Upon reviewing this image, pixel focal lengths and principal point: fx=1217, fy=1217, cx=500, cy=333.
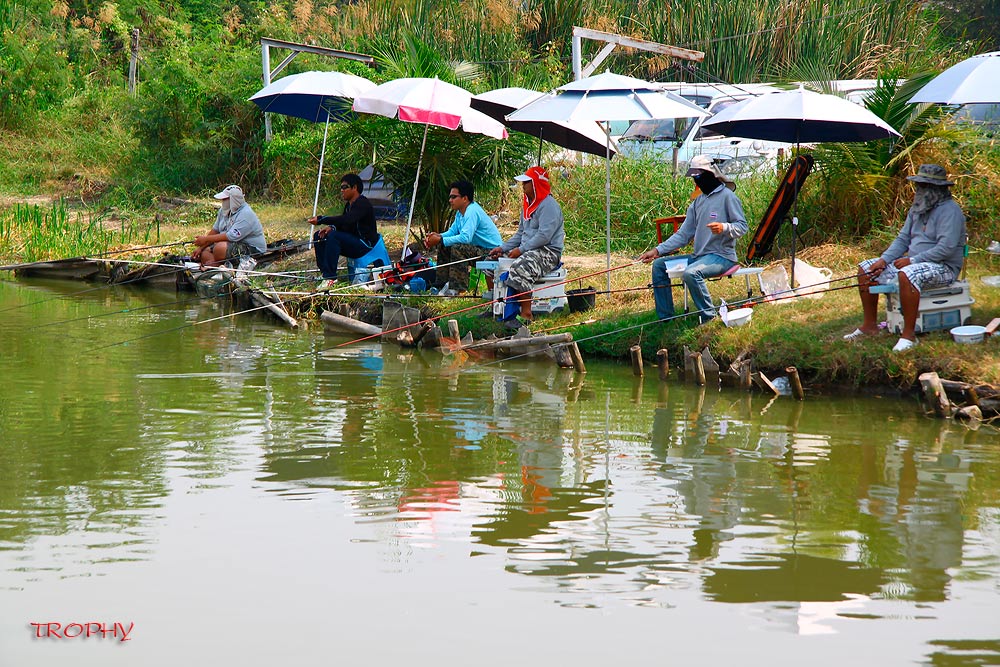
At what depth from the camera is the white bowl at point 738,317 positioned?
10.8m

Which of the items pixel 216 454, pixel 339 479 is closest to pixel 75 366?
pixel 216 454

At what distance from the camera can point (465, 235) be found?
1295 centimetres

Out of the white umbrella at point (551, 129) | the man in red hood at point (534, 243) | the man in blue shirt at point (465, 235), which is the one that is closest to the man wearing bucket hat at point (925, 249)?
the man in red hood at point (534, 243)

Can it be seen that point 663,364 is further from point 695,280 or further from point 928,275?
point 928,275

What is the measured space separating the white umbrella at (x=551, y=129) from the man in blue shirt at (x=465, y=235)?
92 cm

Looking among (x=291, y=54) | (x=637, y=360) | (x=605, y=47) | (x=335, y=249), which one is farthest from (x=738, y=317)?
(x=291, y=54)

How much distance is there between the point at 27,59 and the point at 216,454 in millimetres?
20252

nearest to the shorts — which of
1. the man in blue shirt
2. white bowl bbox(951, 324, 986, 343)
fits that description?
the man in blue shirt

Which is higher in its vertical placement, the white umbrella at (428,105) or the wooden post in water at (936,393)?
the white umbrella at (428,105)

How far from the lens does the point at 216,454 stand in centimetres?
835

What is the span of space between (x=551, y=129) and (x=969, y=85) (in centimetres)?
534

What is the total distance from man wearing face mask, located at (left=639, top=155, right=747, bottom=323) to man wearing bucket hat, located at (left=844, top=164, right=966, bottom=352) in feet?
4.52

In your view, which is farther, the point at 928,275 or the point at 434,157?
the point at 434,157

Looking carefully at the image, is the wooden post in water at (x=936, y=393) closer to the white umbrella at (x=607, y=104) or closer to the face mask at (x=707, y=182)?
the face mask at (x=707, y=182)
